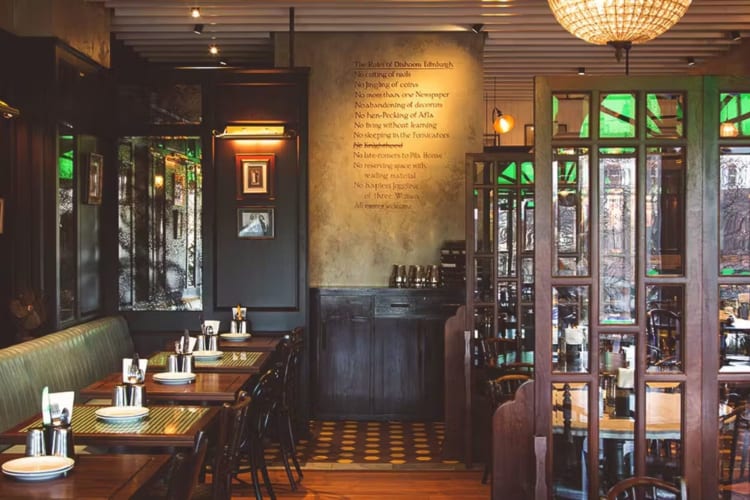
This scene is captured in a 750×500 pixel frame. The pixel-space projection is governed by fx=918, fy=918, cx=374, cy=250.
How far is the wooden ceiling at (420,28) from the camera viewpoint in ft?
26.8

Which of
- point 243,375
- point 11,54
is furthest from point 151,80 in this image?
point 243,375

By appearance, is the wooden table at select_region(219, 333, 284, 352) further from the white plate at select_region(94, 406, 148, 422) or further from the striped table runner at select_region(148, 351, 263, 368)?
the white plate at select_region(94, 406, 148, 422)

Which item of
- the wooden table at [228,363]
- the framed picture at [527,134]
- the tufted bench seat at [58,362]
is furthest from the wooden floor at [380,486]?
the framed picture at [527,134]

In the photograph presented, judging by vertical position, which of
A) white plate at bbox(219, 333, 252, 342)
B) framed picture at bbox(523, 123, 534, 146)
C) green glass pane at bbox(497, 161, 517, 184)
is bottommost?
white plate at bbox(219, 333, 252, 342)

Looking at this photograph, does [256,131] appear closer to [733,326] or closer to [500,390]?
[500,390]

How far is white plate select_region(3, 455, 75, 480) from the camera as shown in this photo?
334 cm

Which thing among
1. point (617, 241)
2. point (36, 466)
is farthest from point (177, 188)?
point (617, 241)

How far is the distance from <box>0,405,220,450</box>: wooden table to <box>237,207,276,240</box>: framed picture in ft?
12.6

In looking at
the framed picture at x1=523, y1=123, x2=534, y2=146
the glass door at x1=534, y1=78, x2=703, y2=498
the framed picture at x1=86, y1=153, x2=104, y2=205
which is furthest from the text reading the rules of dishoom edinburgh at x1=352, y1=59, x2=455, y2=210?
the framed picture at x1=523, y1=123, x2=534, y2=146

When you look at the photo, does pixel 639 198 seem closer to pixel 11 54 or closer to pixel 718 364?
pixel 718 364

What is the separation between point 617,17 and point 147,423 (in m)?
3.09

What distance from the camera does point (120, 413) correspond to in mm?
4355

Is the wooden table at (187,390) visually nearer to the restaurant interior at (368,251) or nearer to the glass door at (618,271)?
the restaurant interior at (368,251)

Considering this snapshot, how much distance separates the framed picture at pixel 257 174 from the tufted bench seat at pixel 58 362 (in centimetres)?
165
